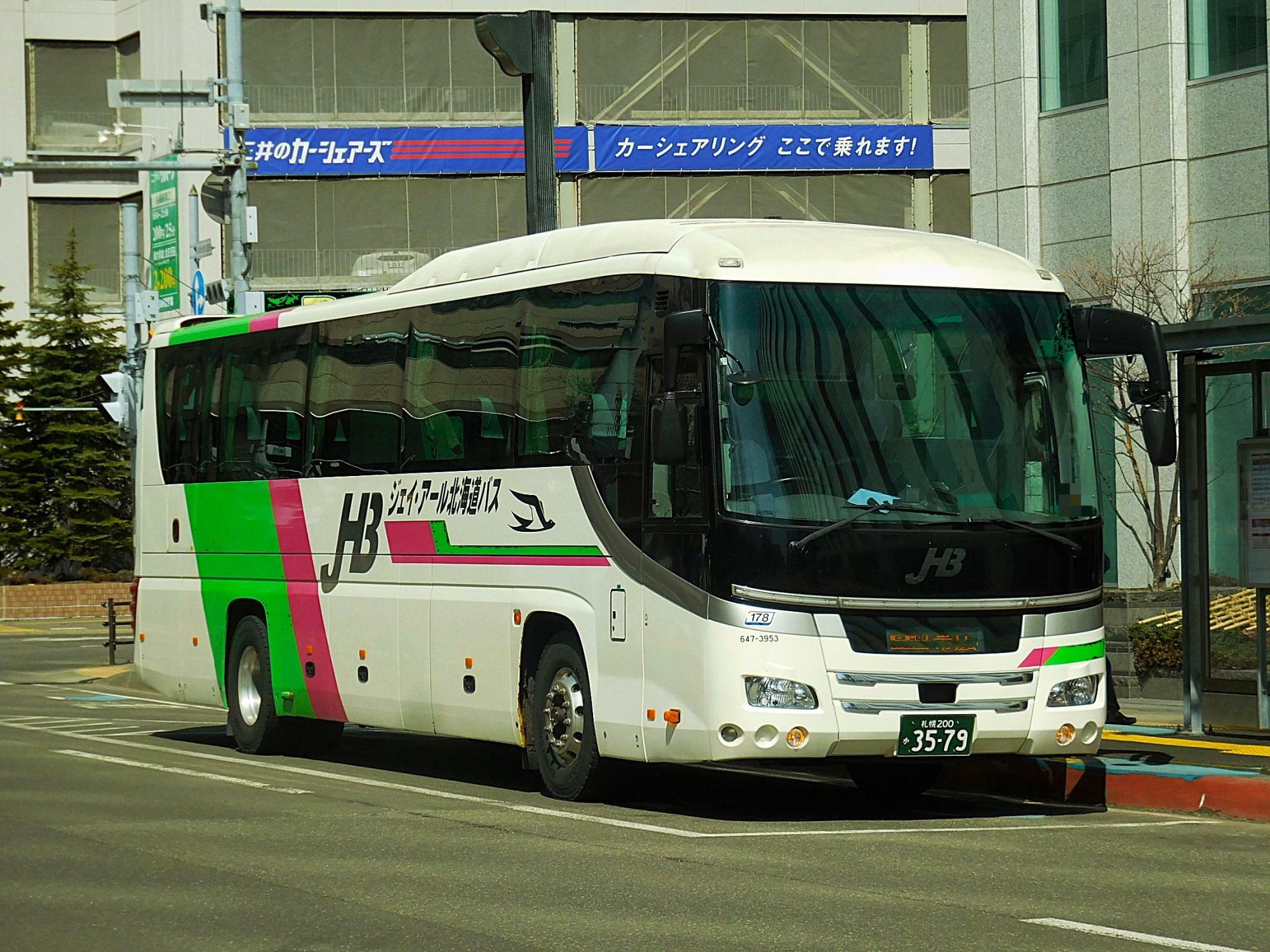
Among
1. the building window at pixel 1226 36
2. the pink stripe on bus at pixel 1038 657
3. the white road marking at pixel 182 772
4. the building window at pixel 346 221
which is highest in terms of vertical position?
the building window at pixel 346 221

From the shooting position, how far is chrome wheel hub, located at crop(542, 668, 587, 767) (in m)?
13.2

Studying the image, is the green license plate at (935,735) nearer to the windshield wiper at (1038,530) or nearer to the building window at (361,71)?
the windshield wiper at (1038,530)

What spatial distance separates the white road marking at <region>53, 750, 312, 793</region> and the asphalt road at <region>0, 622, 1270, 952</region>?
→ 0.06 metres

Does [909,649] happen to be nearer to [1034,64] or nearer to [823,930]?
[823,930]

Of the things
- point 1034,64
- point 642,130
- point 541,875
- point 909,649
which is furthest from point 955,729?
point 642,130

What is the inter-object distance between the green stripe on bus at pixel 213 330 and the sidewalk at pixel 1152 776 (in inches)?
284

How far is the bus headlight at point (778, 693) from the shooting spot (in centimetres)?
1176

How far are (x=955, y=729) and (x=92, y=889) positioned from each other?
16.5 feet

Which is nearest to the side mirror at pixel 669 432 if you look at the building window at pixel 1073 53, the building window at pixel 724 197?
the building window at pixel 1073 53

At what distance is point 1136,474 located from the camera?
81.9 ft

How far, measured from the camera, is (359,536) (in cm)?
1566

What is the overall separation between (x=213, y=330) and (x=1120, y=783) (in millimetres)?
9000

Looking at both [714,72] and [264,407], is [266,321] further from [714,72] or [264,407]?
[714,72]

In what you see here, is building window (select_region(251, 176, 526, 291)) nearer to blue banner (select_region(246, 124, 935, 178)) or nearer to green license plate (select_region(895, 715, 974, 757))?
blue banner (select_region(246, 124, 935, 178))
